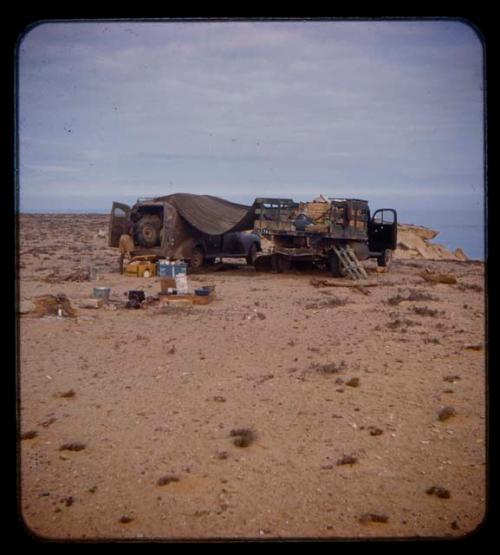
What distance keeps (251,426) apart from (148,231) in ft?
39.3

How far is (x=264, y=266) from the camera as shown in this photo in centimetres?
1916

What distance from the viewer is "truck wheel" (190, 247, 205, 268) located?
17.9 metres

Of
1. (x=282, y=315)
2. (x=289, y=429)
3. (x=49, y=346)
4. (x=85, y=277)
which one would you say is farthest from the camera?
(x=85, y=277)

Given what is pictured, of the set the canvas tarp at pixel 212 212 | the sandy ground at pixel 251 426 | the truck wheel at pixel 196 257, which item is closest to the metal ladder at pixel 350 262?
the canvas tarp at pixel 212 212

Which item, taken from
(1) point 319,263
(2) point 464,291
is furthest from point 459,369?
(1) point 319,263

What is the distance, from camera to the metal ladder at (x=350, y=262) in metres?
17.0

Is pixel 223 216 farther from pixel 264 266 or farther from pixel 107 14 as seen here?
pixel 107 14

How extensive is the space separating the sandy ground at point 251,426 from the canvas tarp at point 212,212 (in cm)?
661

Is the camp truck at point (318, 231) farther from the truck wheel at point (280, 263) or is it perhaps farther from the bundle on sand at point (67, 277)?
the bundle on sand at point (67, 277)

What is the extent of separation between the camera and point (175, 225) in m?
16.6

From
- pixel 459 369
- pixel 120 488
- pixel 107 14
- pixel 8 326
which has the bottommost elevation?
pixel 120 488

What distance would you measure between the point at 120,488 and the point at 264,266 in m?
14.8

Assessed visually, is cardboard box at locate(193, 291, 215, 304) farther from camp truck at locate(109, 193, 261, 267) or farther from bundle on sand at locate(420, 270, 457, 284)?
bundle on sand at locate(420, 270, 457, 284)

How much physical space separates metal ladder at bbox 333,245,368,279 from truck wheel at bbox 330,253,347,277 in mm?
91
